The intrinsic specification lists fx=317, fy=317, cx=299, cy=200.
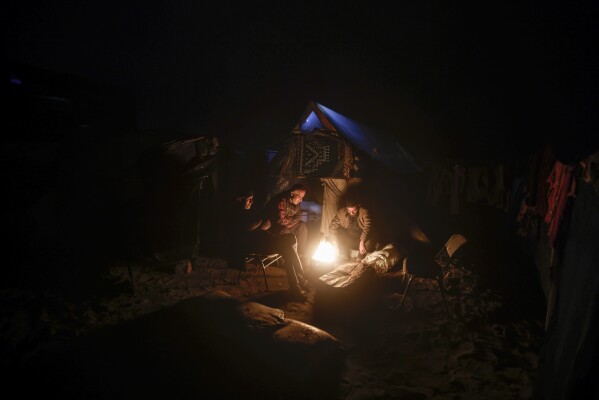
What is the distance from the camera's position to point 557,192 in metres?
3.86

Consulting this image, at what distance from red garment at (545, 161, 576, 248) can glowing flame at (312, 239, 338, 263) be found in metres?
4.22

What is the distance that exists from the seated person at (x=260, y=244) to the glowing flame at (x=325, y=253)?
3.29 ft

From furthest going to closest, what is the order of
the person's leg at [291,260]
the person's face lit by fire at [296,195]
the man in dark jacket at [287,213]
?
the person's face lit by fire at [296,195], the man in dark jacket at [287,213], the person's leg at [291,260]

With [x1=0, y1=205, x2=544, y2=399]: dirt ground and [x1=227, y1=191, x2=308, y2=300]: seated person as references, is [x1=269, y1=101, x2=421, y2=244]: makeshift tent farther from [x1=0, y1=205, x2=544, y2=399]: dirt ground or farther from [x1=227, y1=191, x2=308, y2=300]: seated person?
[x1=0, y1=205, x2=544, y2=399]: dirt ground

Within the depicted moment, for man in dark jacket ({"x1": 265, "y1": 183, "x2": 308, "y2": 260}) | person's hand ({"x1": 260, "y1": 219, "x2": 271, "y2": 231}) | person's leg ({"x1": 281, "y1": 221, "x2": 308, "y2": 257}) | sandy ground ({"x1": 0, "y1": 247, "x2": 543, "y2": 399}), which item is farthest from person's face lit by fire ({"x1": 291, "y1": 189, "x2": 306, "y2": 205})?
sandy ground ({"x1": 0, "y1": 247, "x2": 543, "y2": 399})

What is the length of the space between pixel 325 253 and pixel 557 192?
4622 millimetres

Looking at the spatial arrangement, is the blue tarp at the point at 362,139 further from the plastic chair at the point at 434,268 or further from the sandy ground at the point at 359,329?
the plastic chair at the point at 434,268

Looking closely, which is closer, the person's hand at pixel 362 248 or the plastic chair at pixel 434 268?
the plastic chair at pixel 434 268

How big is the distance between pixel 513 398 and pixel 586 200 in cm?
218

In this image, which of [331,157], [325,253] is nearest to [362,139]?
[331,157]

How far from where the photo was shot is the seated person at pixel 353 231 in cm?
705

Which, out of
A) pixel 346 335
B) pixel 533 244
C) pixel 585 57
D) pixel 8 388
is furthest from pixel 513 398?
pixel 585 57

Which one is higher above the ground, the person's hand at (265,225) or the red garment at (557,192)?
the red garment at (557,192)

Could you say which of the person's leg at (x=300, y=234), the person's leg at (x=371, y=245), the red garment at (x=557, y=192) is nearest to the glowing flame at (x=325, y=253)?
the person's leg at (x=300, y=234)
